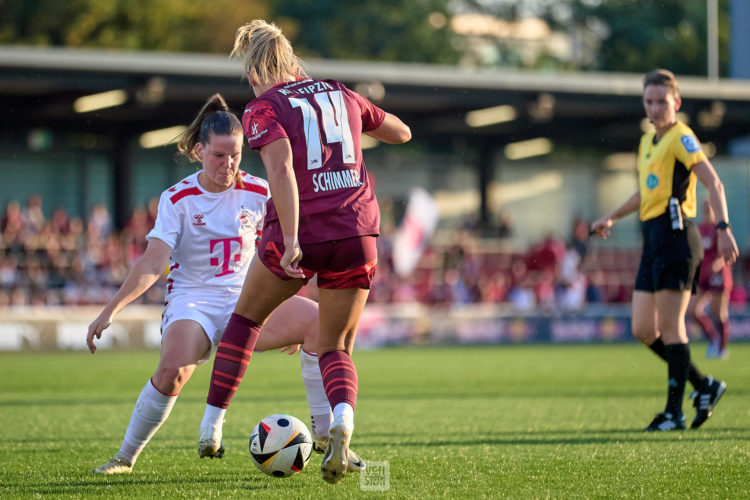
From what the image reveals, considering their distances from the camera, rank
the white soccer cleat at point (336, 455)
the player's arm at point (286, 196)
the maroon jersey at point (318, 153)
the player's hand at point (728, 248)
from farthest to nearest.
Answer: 1. the player's hand at point (728, 248)
2. the maroon jersey at point (318, 153)
3. the player's arm at point (286, 196)
4. the white soccer cleat at point (336, 455)

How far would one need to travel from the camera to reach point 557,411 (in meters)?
8.84

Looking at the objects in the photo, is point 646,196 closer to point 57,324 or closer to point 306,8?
point 57,324

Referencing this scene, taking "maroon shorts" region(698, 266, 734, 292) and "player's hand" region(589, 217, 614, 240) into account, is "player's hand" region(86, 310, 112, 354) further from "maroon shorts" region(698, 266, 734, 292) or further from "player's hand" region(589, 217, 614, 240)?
"maroon shorts" region(698, 266, 734, 292)

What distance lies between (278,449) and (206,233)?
1271 mm

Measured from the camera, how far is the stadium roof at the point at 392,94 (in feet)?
73.9

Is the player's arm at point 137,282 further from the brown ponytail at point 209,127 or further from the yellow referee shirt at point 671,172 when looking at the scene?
the yellow referee shirt at point 671,172

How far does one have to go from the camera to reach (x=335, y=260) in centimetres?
482

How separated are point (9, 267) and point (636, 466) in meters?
18.1

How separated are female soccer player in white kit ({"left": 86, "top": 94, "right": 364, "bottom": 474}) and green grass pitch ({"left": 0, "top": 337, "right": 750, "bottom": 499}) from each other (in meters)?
0.39

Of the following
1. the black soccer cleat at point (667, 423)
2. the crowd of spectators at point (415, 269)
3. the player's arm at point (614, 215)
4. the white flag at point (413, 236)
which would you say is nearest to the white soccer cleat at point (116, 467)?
the black soccer cleat at point (667, 423)

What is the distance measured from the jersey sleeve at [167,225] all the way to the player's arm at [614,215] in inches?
124

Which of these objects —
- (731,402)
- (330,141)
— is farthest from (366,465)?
(731,402)

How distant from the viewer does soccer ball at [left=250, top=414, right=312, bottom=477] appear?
17.3ft

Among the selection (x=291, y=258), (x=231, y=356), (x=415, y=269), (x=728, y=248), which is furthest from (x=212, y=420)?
(x=415, y=269)
